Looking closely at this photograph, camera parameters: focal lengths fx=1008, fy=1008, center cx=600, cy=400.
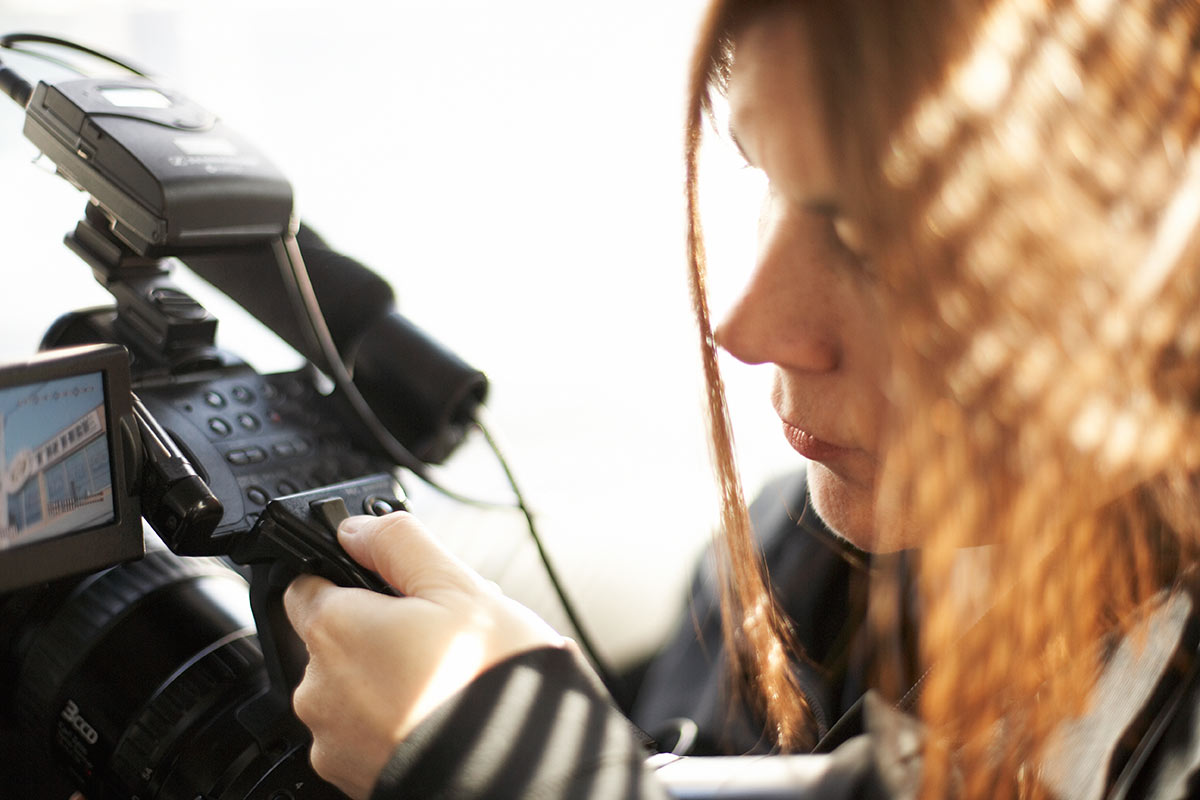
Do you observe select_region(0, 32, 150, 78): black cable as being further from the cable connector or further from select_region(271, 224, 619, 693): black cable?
select_region(271, 224, 619, 693): black cable

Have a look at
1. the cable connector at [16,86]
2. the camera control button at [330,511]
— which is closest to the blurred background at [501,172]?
the cable connector at [16,86]

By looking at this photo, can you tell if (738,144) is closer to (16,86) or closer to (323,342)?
(323,342)

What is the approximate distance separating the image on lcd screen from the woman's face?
305 millimetres

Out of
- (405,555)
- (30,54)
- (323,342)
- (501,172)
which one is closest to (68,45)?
(30,54)

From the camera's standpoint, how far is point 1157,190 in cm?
34

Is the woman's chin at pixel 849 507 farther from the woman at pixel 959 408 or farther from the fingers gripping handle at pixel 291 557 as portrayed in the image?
the fingers gripping handle at pixel 291 557

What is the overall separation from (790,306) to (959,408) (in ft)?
0.30

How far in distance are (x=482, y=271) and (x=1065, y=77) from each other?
4.25ft

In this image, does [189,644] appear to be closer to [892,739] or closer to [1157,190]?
[892,739]

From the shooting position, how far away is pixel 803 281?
0.43 meters

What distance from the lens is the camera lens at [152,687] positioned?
52 centimetres

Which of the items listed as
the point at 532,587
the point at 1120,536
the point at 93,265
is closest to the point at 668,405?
the point at 532,587

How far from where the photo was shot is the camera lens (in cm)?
52

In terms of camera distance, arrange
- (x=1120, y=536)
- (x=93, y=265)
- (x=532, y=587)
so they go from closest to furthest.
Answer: (x=1120, y=536)
(x=93, y=265)
(x=532, y=587)
